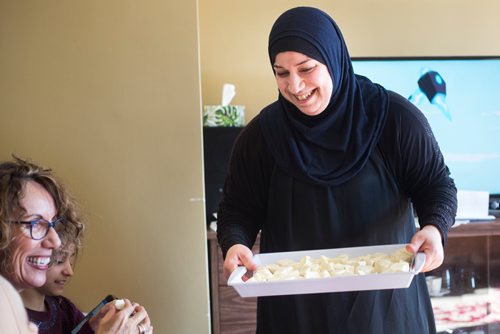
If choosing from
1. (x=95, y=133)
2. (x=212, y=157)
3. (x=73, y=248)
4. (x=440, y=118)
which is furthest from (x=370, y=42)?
(x=73, y=248)

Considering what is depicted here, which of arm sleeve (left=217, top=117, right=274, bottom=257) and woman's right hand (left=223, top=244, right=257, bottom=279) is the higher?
arm sleeve (left=217, top=117, right=274, bottom=257)

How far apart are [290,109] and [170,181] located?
2.73ft

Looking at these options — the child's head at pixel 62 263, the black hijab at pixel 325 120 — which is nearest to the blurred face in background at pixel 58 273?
the child's head at pixel 62 263

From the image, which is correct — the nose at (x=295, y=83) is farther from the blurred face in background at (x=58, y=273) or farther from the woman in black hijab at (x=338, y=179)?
the blurred face in background at (x=58, y=273)

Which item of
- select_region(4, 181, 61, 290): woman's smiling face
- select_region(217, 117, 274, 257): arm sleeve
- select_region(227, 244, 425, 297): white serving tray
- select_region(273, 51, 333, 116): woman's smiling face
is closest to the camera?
select_region(227, 244, 425, 297): white serving tray

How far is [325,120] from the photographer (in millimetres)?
1698

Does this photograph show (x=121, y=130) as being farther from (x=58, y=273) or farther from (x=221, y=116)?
(x=58, y=273)

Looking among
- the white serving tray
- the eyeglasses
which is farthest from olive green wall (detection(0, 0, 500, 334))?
the white serving tray

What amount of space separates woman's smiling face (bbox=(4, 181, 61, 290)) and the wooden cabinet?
47.6 inches

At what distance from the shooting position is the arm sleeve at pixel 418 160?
1.63m

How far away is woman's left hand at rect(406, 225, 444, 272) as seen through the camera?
4.89 feet

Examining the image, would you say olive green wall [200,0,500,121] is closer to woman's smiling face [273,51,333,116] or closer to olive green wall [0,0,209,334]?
olive green wall [0,0,209,334]

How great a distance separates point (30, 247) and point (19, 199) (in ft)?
0.39

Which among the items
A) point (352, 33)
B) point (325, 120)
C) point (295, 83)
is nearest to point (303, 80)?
point (295, 83)
